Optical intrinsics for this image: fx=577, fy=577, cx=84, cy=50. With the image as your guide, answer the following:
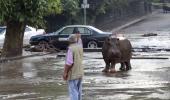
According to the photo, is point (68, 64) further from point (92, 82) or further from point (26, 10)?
point (26, 10)

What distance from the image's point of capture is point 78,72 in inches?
457

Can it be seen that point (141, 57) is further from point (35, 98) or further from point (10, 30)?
point (35, 98)

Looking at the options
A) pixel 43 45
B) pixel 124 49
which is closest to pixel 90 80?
pixel 124 49

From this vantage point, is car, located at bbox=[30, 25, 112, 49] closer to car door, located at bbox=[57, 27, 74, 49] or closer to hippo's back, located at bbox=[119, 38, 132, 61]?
car door, located at bbox=[57, 27, 74, 49]

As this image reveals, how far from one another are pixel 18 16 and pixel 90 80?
28.6 feet

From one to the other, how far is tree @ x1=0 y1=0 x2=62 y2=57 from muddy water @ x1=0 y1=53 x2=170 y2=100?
2309mm

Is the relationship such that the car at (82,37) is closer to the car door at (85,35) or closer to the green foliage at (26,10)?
the car door at (85,35)

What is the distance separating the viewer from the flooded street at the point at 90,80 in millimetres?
13750

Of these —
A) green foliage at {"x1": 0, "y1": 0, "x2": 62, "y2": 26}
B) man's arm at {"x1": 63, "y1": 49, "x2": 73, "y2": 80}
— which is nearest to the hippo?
green foliage at {"x1": 0, "y1": 0, "x2": 62, "y2": 26}

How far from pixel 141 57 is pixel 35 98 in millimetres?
12097

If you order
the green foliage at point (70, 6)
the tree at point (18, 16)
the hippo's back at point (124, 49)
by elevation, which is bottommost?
the hippo's back at point (124, 49)

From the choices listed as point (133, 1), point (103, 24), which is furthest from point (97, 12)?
point (133, 1)

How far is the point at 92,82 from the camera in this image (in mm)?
16406

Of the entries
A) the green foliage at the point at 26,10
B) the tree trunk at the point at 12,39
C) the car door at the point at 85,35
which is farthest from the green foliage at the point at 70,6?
the green foliage at the point at 26,10
